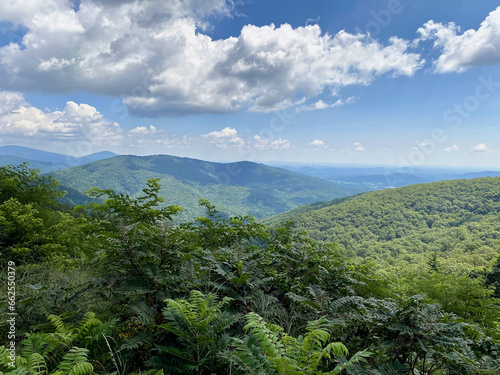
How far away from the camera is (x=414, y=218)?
134 meters

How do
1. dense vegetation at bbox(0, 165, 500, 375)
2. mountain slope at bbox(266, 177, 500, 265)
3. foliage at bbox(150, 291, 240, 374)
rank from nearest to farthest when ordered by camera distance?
1. dense vegetation at bbox(0, 165, 500, 375)
2. foliage at bbox(150, 291, 240, 374)
3. mountain slope at bbox(266, 177, 500, 265)

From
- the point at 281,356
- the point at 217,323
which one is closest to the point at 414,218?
the point at 217,323

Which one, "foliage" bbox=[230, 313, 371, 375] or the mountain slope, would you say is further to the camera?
the mountain slope

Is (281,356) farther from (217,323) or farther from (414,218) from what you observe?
(414,218)

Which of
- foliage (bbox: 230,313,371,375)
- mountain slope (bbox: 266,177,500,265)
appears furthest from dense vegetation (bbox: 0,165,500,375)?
mountain slope (bbox: 266,177,500,265)

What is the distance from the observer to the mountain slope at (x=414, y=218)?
100938 millimetres

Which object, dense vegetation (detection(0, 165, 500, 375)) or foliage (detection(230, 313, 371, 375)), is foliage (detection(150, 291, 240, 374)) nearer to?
dense vegetation (detection(0, 165, 500, 375))

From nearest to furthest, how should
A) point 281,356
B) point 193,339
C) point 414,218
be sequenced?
point 281,356 → point 193,339 → point 414,218

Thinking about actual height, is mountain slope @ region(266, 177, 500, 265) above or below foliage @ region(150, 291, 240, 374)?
below

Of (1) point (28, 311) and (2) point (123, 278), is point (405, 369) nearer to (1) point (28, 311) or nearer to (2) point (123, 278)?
(2) point (123, 278)

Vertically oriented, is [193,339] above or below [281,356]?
below

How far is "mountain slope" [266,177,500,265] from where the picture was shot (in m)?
101

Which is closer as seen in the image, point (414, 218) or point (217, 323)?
point (217, 323)

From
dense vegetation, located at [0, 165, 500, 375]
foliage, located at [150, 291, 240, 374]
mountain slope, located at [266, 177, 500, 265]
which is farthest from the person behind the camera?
mountain slope, located at [266, 177, 500, 265]
